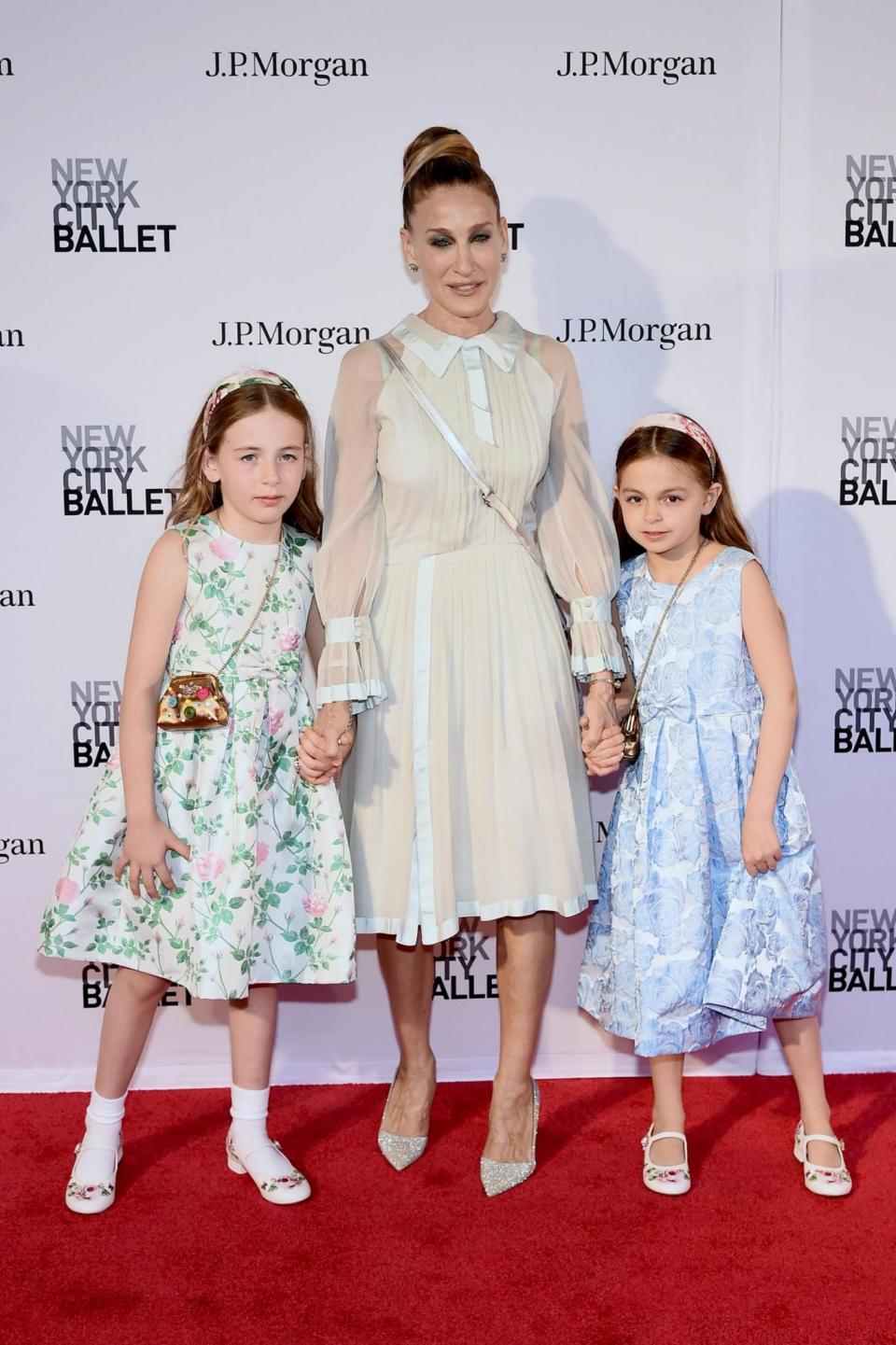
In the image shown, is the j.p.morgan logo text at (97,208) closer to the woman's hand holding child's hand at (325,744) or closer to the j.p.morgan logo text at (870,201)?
the woman's hand holding child's hand at (325,744)

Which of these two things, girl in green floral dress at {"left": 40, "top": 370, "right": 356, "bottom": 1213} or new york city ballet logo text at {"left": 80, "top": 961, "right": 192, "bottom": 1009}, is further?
new york city ballet logo text at {"left": 80, "top": 961, "right": 192, "bottom": 1009}

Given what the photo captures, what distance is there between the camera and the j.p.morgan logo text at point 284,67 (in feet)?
9.29

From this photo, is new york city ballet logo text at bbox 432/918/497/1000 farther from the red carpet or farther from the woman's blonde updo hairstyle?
the woman's blonde updo hairstyle

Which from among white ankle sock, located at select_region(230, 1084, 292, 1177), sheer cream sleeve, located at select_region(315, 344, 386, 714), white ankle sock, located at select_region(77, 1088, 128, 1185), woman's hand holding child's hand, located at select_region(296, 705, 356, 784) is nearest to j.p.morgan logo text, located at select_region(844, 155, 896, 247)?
sheer cream sleeve, located at select_region(315, 344, 386, 714)

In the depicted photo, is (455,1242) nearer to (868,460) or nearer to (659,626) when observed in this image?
(659,626)

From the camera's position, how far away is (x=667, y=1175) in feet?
8.29

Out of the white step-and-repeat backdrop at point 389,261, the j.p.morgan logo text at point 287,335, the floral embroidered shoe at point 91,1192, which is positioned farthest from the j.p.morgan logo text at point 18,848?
the j.p.morgan logo text at point 287,335

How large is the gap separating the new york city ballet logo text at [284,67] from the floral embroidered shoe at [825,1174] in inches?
99.2

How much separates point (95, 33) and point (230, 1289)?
262 centimetres

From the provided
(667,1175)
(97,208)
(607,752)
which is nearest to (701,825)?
(607,752)

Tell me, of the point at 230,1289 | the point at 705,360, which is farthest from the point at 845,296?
the point at 230,1289

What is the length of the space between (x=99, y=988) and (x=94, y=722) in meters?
0.67

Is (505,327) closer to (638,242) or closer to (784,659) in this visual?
(638,242)

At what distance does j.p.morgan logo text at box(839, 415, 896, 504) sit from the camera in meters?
2.99
